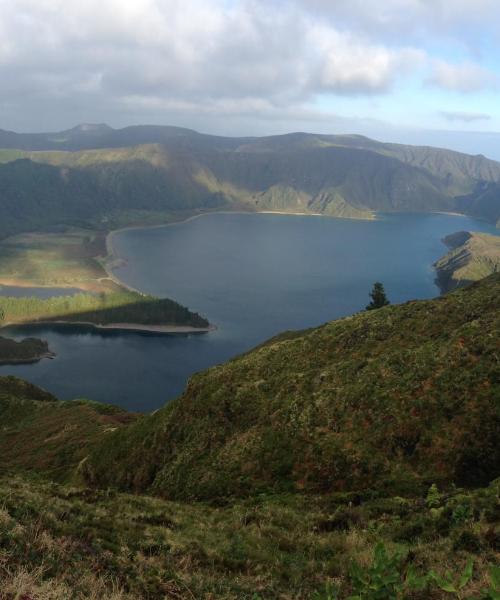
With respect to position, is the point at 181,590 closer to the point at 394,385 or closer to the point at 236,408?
the point at 394,385

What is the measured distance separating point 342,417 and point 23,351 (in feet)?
Answer: 554

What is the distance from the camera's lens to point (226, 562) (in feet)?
49.4

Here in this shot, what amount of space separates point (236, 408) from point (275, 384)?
4.26m

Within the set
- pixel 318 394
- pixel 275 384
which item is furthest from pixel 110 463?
pixel 318 394

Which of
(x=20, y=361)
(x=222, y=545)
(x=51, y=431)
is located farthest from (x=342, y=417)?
(x=20, y=361)

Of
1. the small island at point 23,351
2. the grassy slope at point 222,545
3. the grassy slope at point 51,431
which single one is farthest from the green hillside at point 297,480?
the small island at point 23,351

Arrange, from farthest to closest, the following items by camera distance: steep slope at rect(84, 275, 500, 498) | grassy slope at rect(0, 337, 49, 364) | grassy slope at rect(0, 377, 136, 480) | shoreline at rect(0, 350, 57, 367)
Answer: grassy slope at rect(0, 337, 49, 364), shoreline at rect(0, 350, 57, 367), grassy slope at rect(0, 377, 136, 480), steep slope at rect(84, 275, 500, 498)

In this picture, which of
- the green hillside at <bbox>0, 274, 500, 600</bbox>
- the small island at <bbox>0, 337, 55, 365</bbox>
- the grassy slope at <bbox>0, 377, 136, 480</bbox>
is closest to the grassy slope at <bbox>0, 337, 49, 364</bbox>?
the small island at <bbox>0, 337, 55, 365</bbox>

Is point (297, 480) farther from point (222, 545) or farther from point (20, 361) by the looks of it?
point (20, 361)

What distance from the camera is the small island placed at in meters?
173

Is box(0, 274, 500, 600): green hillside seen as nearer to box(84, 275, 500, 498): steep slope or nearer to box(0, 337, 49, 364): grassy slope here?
box(84, 275, 500, 498): steep slope

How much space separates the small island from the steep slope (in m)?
143

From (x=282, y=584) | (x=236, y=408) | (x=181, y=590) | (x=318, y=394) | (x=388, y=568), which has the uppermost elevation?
(x=388, y=568)

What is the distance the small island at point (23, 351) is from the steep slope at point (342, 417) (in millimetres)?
143216
